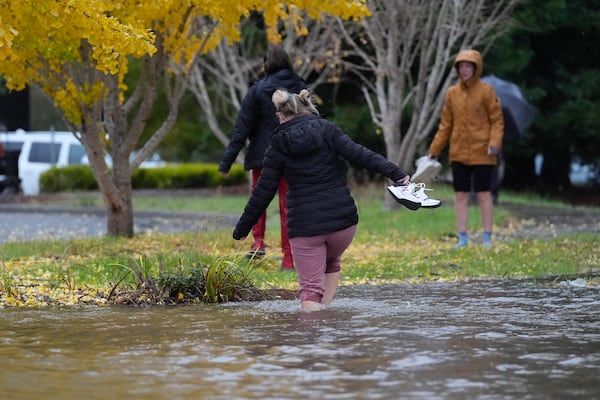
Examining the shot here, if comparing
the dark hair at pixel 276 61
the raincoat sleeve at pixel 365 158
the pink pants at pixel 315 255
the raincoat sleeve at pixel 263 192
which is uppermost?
the dark hair at pixel 276 61

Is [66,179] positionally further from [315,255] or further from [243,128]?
[315,255]

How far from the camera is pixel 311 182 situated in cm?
831

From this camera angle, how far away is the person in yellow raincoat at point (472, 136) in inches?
516

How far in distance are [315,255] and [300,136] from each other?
2.56ft

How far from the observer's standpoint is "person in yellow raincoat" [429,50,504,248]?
43.0 feet

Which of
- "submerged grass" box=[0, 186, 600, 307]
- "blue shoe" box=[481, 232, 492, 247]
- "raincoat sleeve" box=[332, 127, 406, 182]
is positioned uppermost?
"raincoat sleeve" box=[332, 127, 406, 182]

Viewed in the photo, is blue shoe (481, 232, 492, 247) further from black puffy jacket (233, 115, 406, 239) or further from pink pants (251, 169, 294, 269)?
black puffy jacket (233, 115, 406, 239)

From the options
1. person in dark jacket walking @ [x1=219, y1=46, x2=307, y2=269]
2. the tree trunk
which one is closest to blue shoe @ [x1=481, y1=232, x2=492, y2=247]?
person in dark jacket walking @ [x1=219, y1=46, x2=307, y2=269]

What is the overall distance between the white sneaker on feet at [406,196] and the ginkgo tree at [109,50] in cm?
322

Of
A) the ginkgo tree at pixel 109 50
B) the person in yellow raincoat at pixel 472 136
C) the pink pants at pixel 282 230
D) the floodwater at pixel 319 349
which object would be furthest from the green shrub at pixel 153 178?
the floodwater at pixel 319 349

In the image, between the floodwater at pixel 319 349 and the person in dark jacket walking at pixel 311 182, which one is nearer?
the floodwater at pixel 319 349

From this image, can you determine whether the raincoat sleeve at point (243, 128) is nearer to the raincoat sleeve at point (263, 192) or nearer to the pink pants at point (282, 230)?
the pink pants at point (282, 230)

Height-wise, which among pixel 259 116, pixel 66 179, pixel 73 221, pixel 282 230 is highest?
pixel 259 116

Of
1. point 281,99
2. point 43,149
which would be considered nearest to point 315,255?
point 281,99
